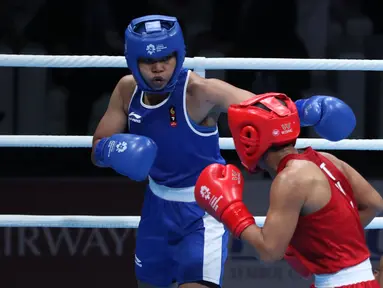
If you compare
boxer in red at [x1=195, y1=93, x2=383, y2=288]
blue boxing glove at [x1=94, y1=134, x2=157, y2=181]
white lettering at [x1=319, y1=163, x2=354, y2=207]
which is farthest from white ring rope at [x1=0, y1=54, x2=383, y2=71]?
white lettering at [x1=319, y1=163, x2=354, y2=207]

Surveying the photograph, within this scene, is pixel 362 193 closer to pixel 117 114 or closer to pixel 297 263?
pixel 297 263

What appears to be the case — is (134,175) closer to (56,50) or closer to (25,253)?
(25,253)

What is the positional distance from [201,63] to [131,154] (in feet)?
2.23

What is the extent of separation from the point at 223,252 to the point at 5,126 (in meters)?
2.08

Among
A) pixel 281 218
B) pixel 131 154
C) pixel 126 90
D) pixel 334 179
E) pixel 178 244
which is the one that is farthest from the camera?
pixel 126 90

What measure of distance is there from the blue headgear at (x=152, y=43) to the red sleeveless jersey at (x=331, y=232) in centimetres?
57

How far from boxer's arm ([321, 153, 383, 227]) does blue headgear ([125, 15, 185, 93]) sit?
0.58 meters

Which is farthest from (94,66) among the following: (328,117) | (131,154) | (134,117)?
(328,117)

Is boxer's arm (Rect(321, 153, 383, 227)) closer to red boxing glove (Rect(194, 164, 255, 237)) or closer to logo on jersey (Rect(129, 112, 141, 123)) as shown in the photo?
red boxing glove (Rect(194, 164, 255, 237))

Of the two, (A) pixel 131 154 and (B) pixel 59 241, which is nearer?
(A) pixel 131 154

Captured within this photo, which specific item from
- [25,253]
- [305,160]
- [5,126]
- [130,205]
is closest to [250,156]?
[305,160]

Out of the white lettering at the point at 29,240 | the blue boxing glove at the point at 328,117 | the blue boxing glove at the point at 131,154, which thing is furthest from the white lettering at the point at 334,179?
the white lettering at the point at 29,240

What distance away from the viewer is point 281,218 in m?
2.08

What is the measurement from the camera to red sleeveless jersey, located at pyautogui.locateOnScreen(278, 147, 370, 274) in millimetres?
2139
